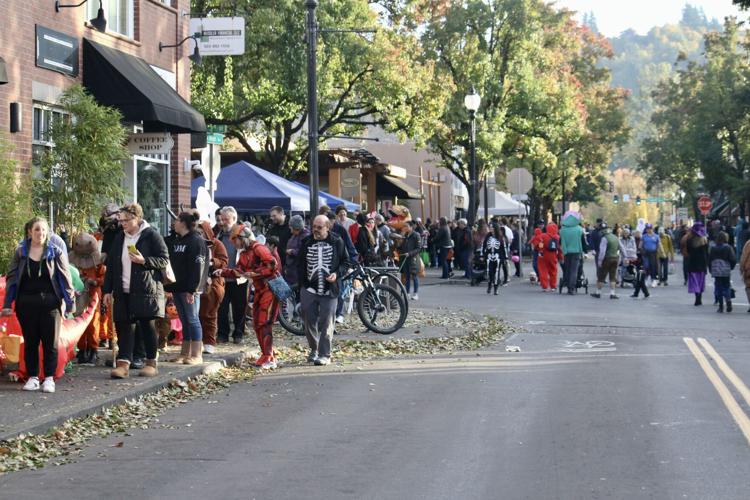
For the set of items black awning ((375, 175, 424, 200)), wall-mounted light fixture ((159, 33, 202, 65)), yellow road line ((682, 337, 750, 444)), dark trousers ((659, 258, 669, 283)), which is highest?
wall-mounted light fixture ((159, 33, 202, 65))

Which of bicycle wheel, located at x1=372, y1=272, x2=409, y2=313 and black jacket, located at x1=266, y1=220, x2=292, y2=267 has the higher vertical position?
black jacket, located at x1=266, y1=220, x2=292, y2=267

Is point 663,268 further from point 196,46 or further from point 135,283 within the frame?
point 135,283

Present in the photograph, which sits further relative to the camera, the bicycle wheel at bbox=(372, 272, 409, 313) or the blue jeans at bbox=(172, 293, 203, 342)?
the bicycle wheel at bbox=(372, 272, 409, 313)

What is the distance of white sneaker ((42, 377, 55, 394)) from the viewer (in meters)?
11.5

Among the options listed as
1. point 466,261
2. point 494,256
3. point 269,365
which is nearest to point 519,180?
point 466,261

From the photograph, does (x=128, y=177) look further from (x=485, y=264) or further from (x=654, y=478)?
(x=654, y=478)

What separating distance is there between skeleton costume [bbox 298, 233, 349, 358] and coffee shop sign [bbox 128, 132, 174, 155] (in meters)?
6.10

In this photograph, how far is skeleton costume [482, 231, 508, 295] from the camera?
2911 centimetres

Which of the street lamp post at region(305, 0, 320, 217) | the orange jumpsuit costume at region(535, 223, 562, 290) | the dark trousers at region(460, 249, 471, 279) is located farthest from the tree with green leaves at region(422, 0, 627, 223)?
the street lamp post at region(305, 0, 320, 217)

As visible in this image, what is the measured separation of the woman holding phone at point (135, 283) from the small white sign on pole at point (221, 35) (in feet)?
29.7

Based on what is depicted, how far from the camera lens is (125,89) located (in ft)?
60.2

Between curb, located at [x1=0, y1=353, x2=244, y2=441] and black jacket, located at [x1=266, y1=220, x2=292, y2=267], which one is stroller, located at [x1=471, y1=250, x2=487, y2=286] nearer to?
black jacket, located at [x1=266, y1=220, x2=292, y2=267]

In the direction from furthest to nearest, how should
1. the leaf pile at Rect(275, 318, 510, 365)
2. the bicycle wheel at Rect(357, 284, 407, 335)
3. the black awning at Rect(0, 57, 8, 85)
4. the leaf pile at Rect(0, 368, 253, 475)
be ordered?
1. the bicycle wheel at Rect(357, 284, 407, 335)
2. the leaf pile at Rect(275, 318, 510, 365)
3. the black awning at Rect(0, 57, 8, 85)
4. the leaf pile at Rect(0, 368, 253, 475)

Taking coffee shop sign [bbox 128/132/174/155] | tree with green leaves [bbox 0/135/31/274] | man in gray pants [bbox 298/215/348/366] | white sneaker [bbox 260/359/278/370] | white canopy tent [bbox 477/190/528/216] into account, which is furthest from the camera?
white canopy tent [bbox 477/190/528/216]
